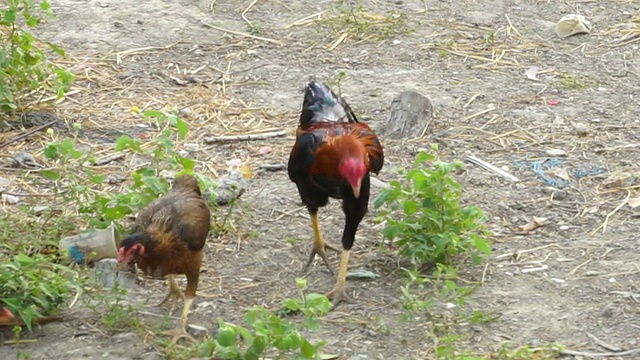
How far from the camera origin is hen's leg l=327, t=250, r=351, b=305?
5.66 m

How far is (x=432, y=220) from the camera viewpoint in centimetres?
577

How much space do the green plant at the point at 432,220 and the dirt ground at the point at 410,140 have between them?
7.2 inches

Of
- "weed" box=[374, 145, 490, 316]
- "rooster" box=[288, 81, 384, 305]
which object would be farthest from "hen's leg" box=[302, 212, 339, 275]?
"weed" box=[374, 145, 490, 316]

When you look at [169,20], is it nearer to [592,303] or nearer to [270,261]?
[270,261]

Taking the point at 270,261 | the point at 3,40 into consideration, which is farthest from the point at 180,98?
the point at 270,261

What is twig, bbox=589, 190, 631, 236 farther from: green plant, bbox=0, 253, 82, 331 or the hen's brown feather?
green plant, bbox=0, 253, 82, 331

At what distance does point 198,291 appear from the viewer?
5738 millimetres

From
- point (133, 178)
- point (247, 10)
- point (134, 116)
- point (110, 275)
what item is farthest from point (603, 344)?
point (247, 10)

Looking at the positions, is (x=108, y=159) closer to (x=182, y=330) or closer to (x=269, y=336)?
(x=182, y=330)

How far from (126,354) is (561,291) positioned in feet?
7.48

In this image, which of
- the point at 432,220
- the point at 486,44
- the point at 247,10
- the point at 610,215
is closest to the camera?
the point at 432,220

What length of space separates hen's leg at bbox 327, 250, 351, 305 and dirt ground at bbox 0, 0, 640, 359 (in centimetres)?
6

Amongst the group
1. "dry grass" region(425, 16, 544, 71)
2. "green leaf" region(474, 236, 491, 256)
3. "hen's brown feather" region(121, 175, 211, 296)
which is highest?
"hen's brown feather" region(121, 175, 211, 296)

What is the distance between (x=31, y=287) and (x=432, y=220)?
210 cm
